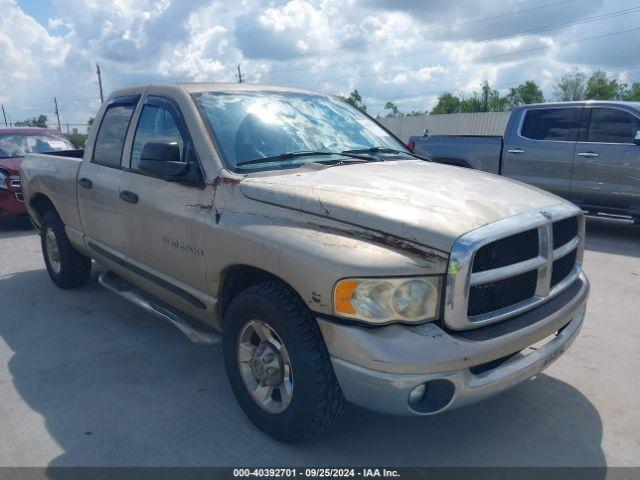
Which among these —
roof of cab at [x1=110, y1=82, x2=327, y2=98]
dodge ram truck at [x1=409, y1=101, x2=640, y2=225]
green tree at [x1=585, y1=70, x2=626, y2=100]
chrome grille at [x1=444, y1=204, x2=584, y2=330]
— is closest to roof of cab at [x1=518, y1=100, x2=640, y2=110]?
dodge ram truck at [x1=409, y1=101, x2=640, y2=225]

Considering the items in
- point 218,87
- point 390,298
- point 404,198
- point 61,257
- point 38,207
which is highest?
point 218,87

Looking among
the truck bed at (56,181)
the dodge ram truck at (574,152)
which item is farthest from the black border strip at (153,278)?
the dodge ram truck at (574,152)

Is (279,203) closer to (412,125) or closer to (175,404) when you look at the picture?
(175,404)

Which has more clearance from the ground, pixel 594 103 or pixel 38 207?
pixel 594 103

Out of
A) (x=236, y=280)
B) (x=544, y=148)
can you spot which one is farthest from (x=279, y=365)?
(x=544, y=148)

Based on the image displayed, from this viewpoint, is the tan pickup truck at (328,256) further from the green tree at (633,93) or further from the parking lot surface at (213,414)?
the green tree at (633,93)

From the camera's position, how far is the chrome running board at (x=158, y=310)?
3.26 metres

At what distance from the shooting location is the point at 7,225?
9680 millimetres

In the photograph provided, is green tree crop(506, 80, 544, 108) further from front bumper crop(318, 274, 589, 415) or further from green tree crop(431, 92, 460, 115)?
front bumper crop(318, 274, 589, 415)

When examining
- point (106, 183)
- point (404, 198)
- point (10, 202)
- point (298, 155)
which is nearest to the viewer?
point (404, 198)

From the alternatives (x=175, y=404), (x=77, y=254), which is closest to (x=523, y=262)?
(x=175, y=404)

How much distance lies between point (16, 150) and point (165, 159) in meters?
7.85

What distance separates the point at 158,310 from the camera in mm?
3732

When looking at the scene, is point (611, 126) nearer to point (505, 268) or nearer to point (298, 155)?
point (298, 155)
